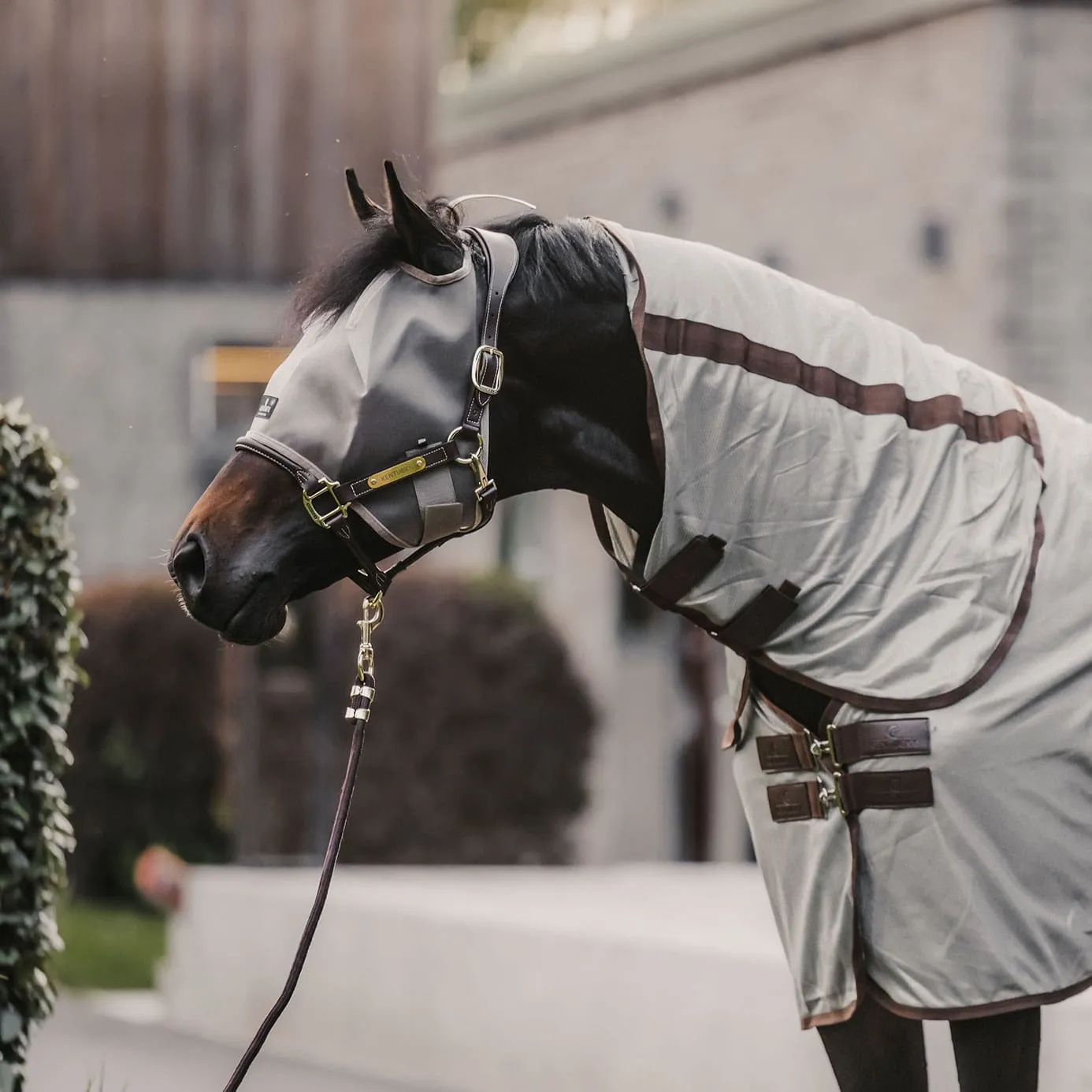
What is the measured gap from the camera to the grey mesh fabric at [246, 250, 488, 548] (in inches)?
106

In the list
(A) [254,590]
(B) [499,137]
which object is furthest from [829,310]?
(B) [499,137]

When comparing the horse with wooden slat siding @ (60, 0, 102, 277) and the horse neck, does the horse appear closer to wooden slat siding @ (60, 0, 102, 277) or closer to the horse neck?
the horse neck

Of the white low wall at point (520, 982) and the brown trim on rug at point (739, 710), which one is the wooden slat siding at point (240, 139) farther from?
the brown trim on rug at point (739, 710)

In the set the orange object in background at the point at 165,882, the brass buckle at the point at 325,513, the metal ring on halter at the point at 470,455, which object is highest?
the metal ring on halter at the point at 470,455

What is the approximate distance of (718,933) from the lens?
6184 millimetres

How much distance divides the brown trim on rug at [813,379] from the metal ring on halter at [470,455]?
0.24 m

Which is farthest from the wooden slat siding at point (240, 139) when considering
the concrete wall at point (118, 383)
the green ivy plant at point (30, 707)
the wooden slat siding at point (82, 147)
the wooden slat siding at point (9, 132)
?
the green ivy plant at point (30, 707)

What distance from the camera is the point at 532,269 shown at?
110 inches

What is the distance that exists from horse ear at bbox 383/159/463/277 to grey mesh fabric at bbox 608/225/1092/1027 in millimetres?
226

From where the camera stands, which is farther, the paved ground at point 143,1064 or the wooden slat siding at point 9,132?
the wooden slat siding at point 9,132

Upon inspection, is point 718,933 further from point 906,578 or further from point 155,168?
point 155,168

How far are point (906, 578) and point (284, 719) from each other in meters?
6.95

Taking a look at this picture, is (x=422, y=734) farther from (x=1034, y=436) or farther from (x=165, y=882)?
(x=1034, y=436)

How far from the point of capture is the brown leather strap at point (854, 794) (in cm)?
268
